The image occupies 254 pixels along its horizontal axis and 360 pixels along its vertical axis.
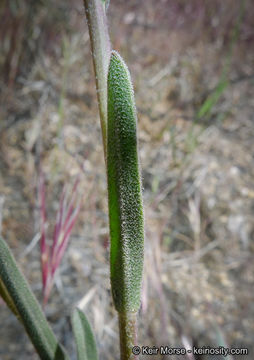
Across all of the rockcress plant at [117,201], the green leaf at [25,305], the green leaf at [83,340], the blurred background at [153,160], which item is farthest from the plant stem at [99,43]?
the blurred background at [153,160]

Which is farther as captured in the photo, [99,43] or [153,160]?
[153,160]

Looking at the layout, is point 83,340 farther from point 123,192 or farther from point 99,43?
point 99,43

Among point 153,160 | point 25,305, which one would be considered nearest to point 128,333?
point 25,305

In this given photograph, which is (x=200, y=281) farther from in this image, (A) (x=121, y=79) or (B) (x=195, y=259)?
(A) (x=121, y=79)

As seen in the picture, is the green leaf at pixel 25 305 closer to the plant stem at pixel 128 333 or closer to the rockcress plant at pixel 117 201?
the rockcress plant at pixel 117 201

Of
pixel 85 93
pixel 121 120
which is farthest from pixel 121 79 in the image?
pixel 85 93

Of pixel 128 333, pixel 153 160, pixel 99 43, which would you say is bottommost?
pixel 153 160
